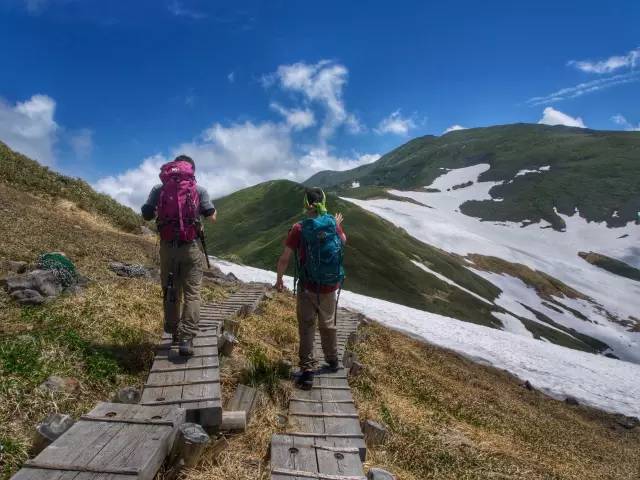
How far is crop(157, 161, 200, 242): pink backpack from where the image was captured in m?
7.88

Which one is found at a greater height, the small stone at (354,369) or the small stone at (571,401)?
the small stone at (354,369)

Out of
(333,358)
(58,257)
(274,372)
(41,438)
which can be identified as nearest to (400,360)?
(333,358)

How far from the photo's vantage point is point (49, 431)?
4.80 meters

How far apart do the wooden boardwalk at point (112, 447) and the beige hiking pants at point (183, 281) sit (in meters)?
2.72

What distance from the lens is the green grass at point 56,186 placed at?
24.5 meters

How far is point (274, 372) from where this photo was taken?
27.0ft

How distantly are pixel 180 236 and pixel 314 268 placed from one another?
239 cm

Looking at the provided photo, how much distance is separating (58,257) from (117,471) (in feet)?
28.5

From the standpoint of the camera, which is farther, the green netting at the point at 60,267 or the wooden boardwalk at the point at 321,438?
the green netting at the point at 60,267

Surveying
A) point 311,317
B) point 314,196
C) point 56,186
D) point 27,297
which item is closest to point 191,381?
point 311,317

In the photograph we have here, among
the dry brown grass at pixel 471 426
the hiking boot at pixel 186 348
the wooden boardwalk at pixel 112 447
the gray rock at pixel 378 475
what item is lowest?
the dry brown grass at pixel 471 426

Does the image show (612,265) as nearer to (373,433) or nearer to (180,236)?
(373,433)

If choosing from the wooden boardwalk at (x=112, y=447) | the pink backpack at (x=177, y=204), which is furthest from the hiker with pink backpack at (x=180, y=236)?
the wooden boardwalk at (x=112, y=447)

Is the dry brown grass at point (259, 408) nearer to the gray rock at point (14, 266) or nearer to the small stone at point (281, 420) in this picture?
the small stone at point (281, 420)
